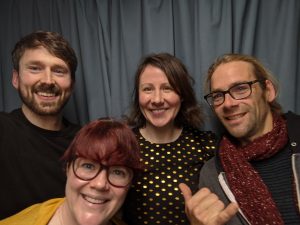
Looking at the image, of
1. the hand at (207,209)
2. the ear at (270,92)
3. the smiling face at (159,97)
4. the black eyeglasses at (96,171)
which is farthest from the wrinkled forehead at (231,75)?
the black eyeglasses at (96,171)

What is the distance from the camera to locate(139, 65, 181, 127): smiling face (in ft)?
4.69

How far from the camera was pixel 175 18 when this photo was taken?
5.49 feet

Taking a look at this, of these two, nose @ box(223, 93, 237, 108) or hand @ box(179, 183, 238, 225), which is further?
nose @ box(223, 93, 237, 108)

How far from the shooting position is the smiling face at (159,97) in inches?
56.2

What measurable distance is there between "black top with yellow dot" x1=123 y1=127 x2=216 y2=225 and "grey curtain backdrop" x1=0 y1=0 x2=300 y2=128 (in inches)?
11.4

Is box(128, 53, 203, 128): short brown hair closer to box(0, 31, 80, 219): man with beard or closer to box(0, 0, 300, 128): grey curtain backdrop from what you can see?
box(0, 0, 300, 128): grey curtain backdrop

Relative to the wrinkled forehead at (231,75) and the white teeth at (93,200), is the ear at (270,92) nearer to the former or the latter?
the wrinkled forehead at (231,75)

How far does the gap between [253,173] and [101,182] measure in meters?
0.70

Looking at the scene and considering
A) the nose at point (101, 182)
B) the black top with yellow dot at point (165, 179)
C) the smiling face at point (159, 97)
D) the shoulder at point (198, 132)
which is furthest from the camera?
the shoulder at point (198, 132)

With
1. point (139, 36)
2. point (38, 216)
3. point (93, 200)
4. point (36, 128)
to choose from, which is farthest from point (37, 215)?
point (139, 36)

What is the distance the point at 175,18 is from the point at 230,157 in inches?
33.4

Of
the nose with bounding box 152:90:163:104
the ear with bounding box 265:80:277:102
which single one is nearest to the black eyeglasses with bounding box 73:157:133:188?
the nose with bounding box 152:90:163:104

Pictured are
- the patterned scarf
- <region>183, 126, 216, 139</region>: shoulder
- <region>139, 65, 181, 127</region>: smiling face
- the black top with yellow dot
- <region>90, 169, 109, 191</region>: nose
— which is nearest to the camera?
<region>90, 169, 109, 191</region>: nose

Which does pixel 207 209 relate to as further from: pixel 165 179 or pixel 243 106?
pixel 243 106
